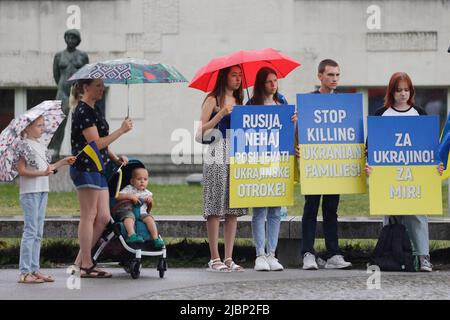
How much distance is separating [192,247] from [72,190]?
791cm

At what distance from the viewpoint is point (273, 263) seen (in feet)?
36.5

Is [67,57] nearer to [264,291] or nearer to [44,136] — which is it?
[44,136]

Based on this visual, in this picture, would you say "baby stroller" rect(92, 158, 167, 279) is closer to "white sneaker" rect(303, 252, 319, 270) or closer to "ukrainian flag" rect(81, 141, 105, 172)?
"ukrainian flag" rect(81, 141, 105, 172)

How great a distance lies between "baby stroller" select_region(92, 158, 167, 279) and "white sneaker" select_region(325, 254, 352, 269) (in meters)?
1.56

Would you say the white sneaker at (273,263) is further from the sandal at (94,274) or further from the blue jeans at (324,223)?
the sandal at (94,274)

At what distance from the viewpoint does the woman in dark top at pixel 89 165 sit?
10.4m

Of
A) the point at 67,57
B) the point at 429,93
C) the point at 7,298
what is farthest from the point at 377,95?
the point at 7,298

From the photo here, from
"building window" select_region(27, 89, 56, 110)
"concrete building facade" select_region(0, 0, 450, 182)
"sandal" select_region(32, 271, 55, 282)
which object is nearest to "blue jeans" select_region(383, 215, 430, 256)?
"sandal" select_region(32, 271, 55, 282)

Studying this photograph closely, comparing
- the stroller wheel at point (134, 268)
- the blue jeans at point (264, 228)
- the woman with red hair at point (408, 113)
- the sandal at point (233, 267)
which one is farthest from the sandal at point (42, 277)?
the woman with red hair at point (408, 113)

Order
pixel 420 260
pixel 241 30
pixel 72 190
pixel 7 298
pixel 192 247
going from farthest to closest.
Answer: pixel 241 30 → pixel 72 190 → pixel 192 247 → pixel 420 260 → pixel 7 298

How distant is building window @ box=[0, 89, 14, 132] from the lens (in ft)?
81.9

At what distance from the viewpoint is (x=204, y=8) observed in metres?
24.0

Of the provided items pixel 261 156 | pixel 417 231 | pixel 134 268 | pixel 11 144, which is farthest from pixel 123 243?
pixel 417 231

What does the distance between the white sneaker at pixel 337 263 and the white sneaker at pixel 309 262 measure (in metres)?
0.18
